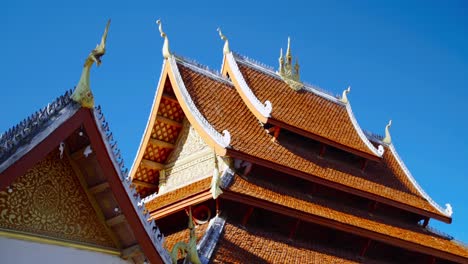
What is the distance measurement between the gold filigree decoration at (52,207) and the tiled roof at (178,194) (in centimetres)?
424

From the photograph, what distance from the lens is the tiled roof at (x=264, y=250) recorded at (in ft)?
34.9

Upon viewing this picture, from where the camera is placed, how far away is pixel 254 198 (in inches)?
455

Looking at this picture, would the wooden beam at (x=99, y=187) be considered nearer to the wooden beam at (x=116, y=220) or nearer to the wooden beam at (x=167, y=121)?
the wooden beam at (x=116, y=220)

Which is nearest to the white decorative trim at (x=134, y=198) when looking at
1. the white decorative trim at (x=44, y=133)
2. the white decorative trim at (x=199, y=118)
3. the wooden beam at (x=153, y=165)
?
the white decorative trim at (x=44, y=133)

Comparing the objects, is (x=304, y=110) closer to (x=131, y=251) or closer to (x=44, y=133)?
(x=131, y=251)

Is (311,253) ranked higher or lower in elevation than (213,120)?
lower

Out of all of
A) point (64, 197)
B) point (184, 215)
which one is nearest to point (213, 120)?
point (184, 215)

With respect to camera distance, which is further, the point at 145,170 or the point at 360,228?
the point at 145,170

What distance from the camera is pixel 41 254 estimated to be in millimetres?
6637

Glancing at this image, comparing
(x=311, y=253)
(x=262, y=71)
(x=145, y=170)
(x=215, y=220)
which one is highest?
(x=262, y=71)

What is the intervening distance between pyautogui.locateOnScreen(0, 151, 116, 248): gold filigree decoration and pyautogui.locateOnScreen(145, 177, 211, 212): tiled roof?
13.9 feet

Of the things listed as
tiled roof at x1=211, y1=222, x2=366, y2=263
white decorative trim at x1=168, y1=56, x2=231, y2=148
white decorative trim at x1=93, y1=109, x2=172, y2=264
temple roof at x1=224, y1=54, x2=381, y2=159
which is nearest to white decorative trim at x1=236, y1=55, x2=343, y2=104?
temple roof at x1=224, y1=54, x2=381, y2=159

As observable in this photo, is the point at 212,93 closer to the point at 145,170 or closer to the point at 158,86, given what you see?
the point at 158,86

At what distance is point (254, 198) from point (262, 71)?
556cm
